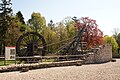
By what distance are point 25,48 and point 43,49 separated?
2.13 metres

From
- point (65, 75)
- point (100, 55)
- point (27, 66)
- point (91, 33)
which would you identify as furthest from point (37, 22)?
point (65, 75)

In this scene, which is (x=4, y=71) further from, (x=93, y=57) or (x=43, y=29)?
(x=43, y=29)

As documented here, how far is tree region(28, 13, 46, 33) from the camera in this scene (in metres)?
53.1

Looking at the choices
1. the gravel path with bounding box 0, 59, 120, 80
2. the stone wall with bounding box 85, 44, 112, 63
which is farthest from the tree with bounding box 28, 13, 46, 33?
the gravel path with bounding box 0, 59, 120, 80

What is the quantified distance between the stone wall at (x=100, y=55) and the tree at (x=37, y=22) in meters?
22.3

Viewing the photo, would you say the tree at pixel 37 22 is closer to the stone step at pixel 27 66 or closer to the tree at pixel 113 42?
the tree at pixel 113 42

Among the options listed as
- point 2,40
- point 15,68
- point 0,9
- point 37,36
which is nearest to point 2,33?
point 2,40

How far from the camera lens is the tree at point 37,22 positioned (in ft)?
174

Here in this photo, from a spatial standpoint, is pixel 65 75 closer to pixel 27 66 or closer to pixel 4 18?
pixel 27 66

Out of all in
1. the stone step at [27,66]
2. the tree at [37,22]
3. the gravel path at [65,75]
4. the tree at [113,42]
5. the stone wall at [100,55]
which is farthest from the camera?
the tree at [113,42]

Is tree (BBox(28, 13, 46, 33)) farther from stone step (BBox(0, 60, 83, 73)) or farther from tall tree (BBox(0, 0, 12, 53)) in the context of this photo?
stone step (BBox(0, 60, 83, 73))

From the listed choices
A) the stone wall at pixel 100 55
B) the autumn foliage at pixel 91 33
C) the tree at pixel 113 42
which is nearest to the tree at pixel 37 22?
the autumn foliage at pixel 91 33

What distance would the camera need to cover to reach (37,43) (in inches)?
1141

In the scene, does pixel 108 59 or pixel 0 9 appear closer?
pixel 108 59
